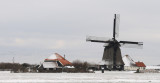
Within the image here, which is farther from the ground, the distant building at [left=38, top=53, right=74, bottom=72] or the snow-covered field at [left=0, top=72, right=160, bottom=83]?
the distant building at [left=38, top=53, right=74, bottom=72]

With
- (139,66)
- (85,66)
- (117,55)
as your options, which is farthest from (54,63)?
(139,66)

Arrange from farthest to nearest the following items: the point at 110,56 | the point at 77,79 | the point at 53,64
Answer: the point at 53,64 → the point at 110,56 → the point at 77,79

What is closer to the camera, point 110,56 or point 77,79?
point 77,79

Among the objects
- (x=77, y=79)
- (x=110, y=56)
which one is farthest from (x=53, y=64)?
(x=77, y=79)

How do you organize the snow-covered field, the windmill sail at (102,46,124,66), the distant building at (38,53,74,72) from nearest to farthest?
the snow-covered field, the windmill sail at (102,46,124,66), the distant building at (38,53,74,72)

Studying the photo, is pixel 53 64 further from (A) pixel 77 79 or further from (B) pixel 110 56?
(A) pixel 77 79

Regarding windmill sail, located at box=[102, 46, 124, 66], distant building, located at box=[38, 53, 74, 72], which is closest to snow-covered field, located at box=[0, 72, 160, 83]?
windmill sail, located at box=[102, 46, 124, 66]

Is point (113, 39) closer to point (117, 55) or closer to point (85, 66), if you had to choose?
point (117, 55)

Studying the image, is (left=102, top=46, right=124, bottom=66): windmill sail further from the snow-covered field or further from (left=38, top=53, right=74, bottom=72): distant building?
(left=38, top=53, right=74, bottom=72): distant building

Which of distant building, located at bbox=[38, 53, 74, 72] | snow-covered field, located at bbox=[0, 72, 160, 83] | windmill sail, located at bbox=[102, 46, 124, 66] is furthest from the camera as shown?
distant building, located at bbox=[38, 53, 74, 72]

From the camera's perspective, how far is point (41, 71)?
99.7 meters

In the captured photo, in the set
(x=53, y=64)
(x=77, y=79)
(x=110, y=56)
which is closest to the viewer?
(x=77, y=79)

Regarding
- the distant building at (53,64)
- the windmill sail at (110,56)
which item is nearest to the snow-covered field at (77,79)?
the windmill sail at (110,56)

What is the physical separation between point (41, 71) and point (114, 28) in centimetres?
2347
